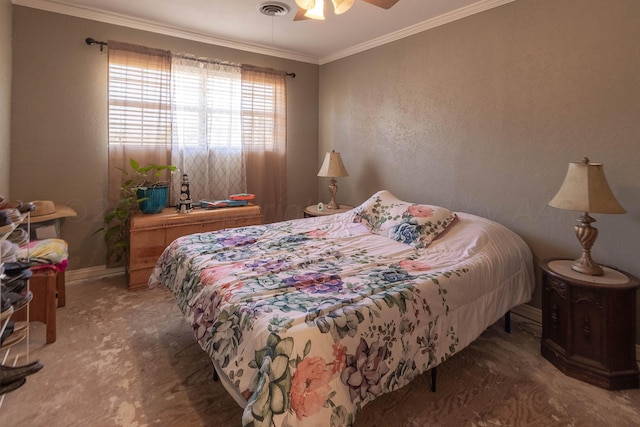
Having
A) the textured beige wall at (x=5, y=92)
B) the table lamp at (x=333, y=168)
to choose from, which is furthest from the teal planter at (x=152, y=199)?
the table lamp at (x=333, y=168)

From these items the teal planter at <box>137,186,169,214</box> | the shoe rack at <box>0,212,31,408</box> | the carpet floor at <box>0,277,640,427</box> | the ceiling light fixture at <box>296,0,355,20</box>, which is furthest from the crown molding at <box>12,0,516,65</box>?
the carpet floor at <box>0,277,640,427</box>

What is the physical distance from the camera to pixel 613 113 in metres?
2.13

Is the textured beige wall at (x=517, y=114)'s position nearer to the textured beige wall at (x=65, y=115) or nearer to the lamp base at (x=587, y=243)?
the lamp base at (x=587, y=243)

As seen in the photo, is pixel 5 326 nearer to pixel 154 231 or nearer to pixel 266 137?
pixel 154 231

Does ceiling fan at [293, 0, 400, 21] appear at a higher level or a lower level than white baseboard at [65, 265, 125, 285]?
higher

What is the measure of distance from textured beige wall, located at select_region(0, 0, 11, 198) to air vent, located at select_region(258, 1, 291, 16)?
189 centimetres

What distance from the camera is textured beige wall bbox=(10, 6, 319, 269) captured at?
113 inches

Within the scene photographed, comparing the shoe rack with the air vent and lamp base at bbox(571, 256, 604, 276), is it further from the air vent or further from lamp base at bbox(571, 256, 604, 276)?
lamp base at bbox(571, 256, 604, 276)

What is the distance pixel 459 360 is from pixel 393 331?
2.96 feet

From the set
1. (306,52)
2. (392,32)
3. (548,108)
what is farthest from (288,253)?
(306,52)

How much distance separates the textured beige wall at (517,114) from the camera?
83.4 inches

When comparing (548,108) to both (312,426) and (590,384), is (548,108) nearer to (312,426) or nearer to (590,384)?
(590,384)

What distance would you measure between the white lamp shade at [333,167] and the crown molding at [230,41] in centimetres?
127

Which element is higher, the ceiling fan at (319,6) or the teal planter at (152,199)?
the ceiling fan at (319,6)
